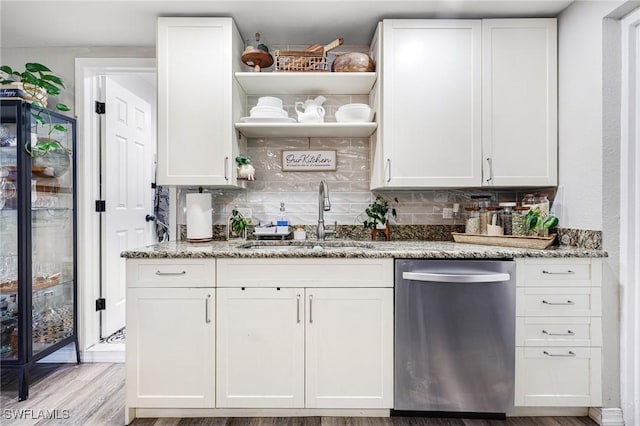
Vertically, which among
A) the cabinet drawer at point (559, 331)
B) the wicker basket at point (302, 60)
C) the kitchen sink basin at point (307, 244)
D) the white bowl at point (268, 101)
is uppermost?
the wicker basket at point (302, 60)

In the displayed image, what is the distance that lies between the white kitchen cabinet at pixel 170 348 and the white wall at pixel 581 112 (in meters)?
2.01

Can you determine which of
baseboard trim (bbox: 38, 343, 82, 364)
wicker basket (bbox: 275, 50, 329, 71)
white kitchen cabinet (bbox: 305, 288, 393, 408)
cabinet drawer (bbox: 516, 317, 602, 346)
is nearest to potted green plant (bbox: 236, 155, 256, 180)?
wicker basket (bbox: 275, 50, 329, 71)

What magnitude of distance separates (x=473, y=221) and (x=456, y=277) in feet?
2.12

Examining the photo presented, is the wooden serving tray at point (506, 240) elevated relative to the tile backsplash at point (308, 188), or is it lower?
lower

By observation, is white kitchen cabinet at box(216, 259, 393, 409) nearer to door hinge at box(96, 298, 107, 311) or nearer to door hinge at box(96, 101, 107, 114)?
door hinge at box(96, 298, 107, 311)

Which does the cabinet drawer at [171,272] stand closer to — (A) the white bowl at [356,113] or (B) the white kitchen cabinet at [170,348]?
(B) the white kitchen cabinet at [170,348]

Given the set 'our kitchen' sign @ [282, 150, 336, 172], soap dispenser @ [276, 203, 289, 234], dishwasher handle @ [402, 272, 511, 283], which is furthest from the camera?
'our kitchen' sign @ [282, 150, 336, 172]

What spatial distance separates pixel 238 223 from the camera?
2420 mm

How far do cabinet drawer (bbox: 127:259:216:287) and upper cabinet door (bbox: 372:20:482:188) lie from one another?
1136 millimetres

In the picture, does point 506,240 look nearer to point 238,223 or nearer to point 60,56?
point 238,223

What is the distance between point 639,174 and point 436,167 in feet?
3.10

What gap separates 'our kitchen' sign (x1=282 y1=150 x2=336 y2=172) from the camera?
8.28ft

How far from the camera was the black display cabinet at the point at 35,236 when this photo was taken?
2.16m

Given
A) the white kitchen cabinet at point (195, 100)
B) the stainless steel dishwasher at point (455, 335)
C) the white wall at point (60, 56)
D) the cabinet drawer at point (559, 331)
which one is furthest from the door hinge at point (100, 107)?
the cabinet drawer at point (559, 331)
